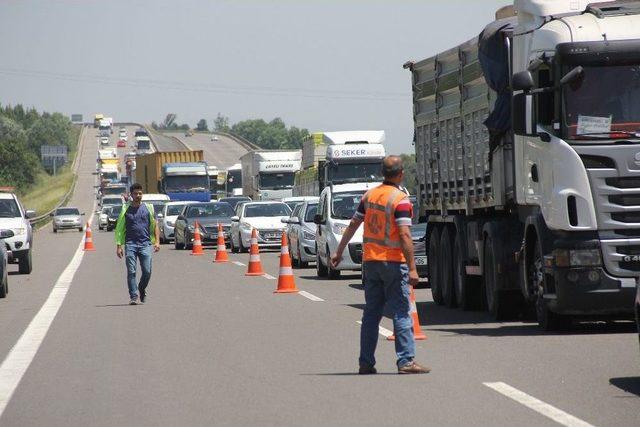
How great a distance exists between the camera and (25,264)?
104ft

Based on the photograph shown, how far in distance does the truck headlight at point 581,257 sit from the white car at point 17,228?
17.5 metres

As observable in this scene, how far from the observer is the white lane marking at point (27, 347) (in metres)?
12.0

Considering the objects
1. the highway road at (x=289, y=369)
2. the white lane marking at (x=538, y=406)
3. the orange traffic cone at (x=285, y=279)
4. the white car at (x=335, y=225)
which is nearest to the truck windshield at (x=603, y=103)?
the highway road at (x=289, y=369)

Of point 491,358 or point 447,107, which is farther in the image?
point 447,107

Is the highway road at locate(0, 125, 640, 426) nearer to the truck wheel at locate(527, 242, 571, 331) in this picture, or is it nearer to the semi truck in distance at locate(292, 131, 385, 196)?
the truck wheel at locate(527, 242, 571, 331)

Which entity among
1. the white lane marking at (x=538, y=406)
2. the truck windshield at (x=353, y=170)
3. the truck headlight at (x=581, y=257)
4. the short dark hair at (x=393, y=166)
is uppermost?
the truck windshield at (x=353, y=170)

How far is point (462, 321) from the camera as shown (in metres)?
17.7

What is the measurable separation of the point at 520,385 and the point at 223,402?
221cm

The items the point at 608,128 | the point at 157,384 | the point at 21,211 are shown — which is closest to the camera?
the point at 157,384

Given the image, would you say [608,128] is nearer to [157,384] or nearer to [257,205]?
[157,384]

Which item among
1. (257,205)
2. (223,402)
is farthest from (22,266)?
(223,402)

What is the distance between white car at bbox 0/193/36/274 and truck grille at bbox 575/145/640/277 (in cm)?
1778

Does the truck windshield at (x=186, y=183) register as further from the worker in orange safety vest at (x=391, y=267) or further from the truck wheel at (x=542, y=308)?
the worker in orange safety vest at (x=391, y=267)

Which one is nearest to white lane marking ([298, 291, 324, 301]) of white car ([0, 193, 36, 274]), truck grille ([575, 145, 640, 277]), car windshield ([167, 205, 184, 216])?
truck grille ([575, 145, 640, 277])
